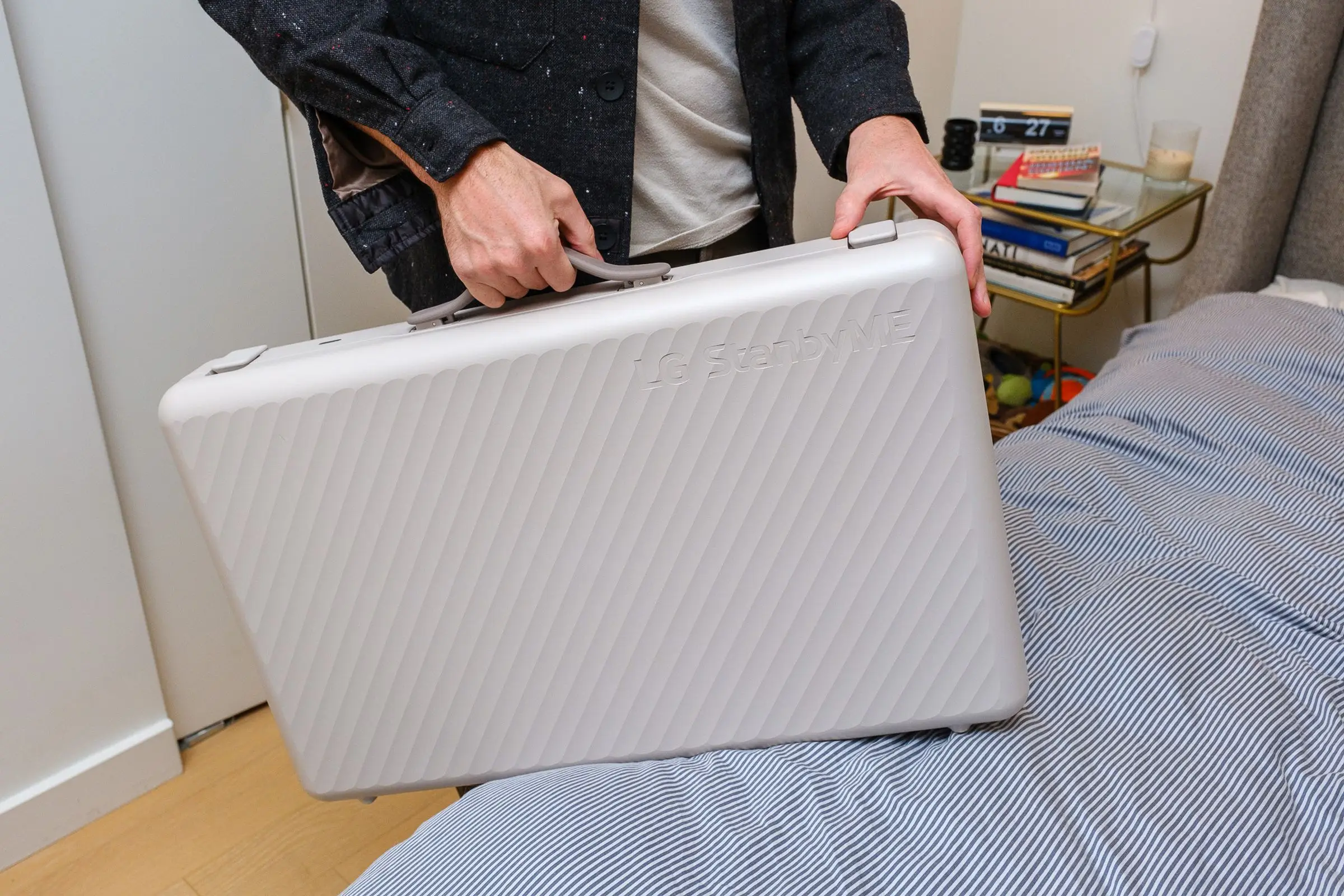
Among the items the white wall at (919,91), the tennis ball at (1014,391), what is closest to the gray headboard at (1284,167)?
the tennis ball at (1014,391)

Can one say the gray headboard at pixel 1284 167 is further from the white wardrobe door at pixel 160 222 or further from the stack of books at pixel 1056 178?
the white wardrobe door at pixel 160 222

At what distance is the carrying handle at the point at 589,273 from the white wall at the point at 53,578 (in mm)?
713

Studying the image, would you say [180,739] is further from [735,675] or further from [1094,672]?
[1094,672]

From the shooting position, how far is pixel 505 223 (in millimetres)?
600

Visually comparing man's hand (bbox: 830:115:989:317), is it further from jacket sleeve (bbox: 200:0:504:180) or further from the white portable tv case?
jacket sleeve (bbox: 200:0:504:180)

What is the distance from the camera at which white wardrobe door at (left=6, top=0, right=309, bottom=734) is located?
109 cm

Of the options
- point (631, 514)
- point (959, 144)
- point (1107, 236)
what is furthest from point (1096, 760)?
point (959, 144)

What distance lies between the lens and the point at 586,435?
579 mm

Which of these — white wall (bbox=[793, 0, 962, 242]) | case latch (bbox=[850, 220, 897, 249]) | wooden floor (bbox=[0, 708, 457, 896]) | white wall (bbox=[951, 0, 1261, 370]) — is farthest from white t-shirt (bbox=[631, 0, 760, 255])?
white wall (bbox=[951, 0, 1261, 370])

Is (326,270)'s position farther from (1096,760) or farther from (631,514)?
(1096,760)

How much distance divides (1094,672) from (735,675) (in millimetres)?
300

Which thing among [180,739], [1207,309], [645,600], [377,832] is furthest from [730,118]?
[180,739]

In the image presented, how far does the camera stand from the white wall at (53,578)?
1.08 meters

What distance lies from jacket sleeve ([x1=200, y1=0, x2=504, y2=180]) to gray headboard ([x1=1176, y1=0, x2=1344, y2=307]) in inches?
55.2
